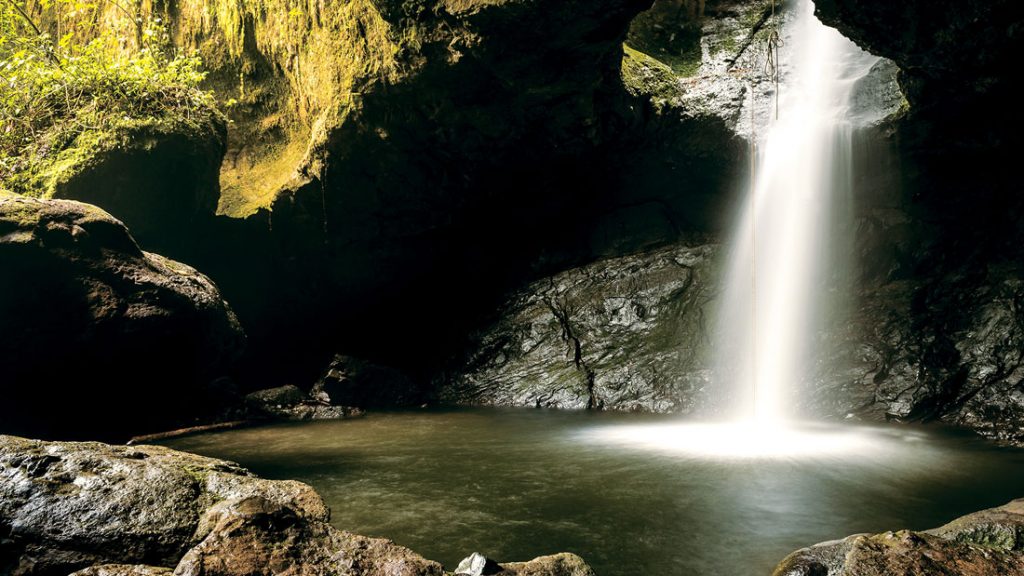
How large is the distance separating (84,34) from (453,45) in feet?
30.0

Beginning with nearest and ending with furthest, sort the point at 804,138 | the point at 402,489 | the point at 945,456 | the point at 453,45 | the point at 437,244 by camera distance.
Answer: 1. the point at 402,489
2. the point at 945,456
3. the point at 453,45
4. the point at 804,138
5. the point at 437,244

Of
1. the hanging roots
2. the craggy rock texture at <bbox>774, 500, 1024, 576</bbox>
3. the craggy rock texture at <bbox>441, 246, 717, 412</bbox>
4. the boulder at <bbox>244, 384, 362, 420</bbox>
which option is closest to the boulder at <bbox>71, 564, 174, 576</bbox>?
the craggy rock texture at <bbox>774, 500, 1024, 576</bbox>

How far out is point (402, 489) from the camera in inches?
187

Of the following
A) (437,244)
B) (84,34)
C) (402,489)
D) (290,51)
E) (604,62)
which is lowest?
(402,489)

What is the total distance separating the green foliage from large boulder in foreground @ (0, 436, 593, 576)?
25.6 ft

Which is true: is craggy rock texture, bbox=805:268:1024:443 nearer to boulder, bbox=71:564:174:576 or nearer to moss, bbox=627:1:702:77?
moss, bbox=627:1:702:77

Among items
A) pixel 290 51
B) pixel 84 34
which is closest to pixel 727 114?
pixel 290 51

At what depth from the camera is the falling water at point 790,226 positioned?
9.57m

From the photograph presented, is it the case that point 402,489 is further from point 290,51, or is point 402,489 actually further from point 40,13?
point 40,13

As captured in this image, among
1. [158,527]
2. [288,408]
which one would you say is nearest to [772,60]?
[288,408]

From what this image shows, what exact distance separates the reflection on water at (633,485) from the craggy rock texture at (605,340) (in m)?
2.13

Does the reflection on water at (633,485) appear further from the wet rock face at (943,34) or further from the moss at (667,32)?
the moss at (667,32)

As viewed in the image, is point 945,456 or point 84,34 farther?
point 84,34

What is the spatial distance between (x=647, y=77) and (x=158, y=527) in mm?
10057
